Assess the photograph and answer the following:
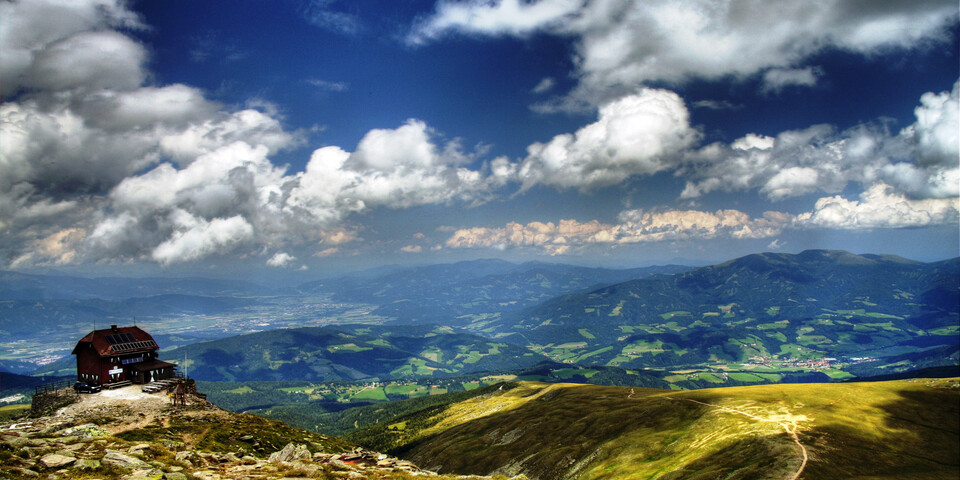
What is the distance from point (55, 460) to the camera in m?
34.9

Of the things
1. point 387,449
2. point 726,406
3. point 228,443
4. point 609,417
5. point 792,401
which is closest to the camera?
point 228,443

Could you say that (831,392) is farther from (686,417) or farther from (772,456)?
(772,456)

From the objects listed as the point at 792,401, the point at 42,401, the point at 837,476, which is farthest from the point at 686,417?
the point at 42,401

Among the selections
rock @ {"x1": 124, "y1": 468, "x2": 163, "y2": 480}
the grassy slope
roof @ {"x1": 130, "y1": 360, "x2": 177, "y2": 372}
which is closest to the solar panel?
roof @ {"x1": 130, "y1": 360, "x2": 177, "y2": 372}

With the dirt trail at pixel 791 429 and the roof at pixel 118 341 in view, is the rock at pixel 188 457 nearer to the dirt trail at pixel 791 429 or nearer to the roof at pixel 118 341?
the roof at pixel 118 341

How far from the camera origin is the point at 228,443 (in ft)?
203

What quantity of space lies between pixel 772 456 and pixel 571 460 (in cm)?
5079

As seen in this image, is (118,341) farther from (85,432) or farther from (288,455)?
(288,455)

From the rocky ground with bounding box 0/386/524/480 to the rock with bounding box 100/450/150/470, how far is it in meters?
0.07

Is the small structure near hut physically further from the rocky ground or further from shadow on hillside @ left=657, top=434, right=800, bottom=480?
shadow on hillside @ left=657, top=434, right=800, bottom=480

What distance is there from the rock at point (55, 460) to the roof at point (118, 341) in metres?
50.0

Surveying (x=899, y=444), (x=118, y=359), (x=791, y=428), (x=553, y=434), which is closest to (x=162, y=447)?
(x=118, y=359)

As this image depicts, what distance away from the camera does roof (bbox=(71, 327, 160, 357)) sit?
78.8 meters

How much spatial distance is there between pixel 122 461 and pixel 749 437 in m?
87.4
